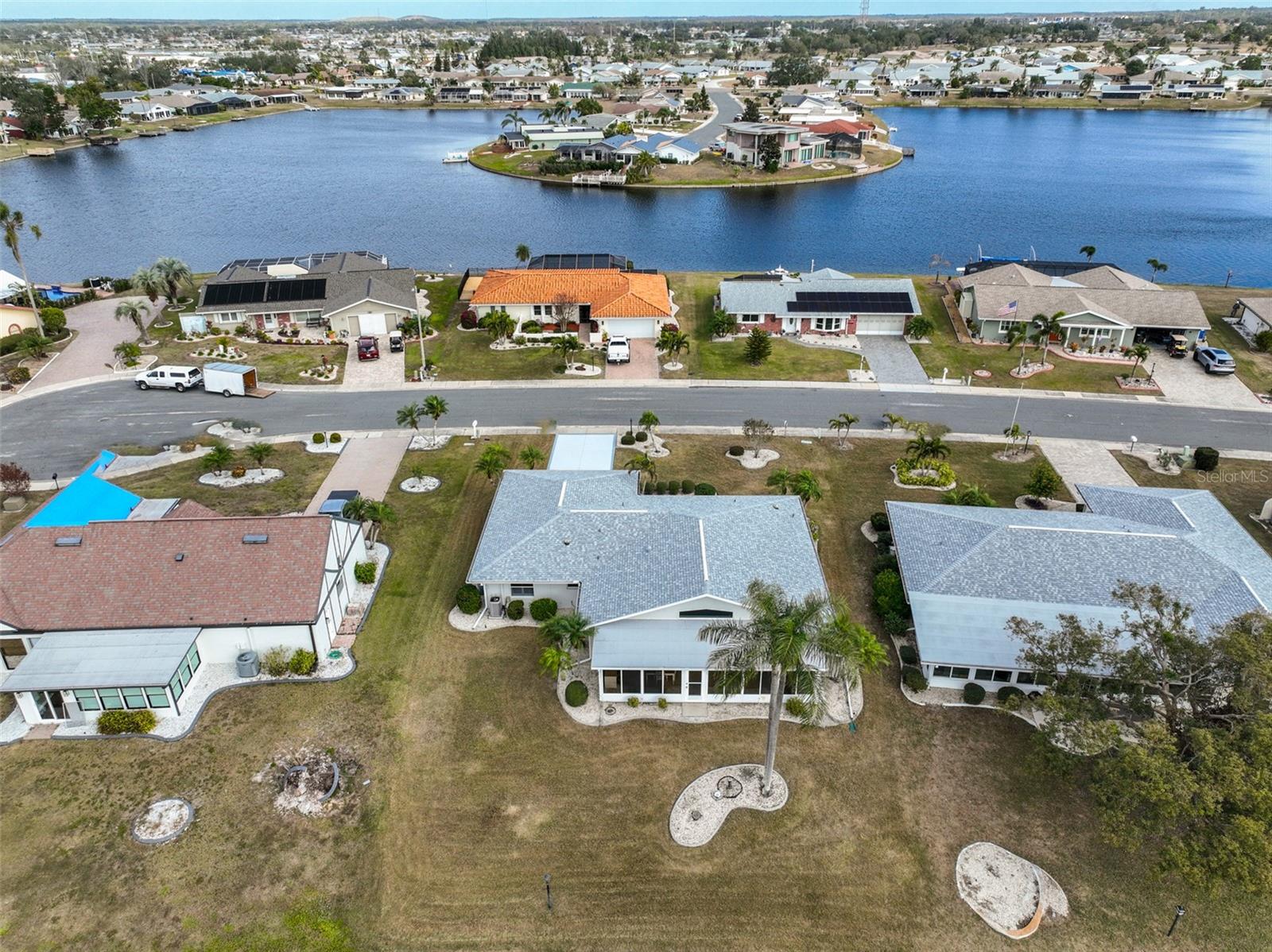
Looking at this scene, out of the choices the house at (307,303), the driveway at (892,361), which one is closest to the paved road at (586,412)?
the driveway at (892,361)

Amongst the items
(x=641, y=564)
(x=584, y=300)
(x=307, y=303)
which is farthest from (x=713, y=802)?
(x=307, y=303)

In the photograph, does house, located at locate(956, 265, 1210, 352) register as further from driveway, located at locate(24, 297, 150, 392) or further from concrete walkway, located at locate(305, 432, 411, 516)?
driveway, located at locate(24, 297, 150, 392)

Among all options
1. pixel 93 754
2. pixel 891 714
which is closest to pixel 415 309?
pixel 93 754

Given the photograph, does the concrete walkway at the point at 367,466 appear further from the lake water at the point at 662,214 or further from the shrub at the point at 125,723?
the lake water at the point at 662,214

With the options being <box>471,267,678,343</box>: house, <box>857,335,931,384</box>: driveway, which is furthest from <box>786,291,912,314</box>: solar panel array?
<box>471,267,678,343</box>: house

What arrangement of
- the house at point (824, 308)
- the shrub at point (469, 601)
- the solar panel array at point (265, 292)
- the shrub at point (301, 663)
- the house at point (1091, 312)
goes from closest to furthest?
the shrub at point (301, 663)
the shrub at point (469, 601)
the house at point (1091, 312)
the house at point (824, 308)
the solar panel array at point (265, 292)

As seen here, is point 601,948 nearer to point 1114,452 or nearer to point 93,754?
point 93,754
